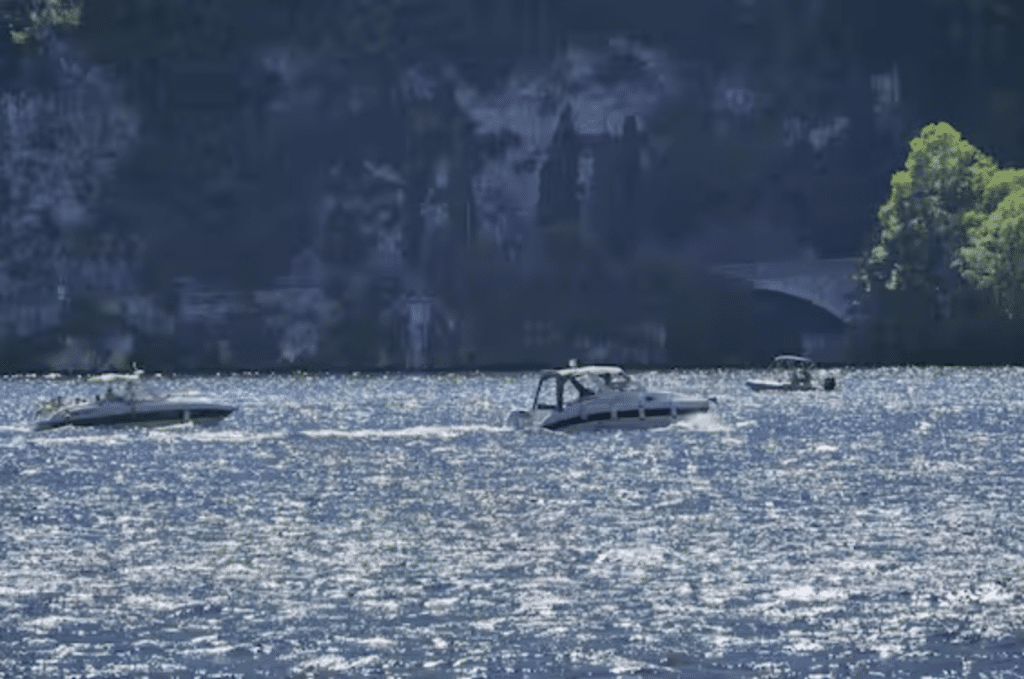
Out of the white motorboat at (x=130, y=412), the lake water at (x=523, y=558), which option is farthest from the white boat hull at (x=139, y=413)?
the lake water at (x=523, y=558)

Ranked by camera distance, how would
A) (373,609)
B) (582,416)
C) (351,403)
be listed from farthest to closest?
(351,403) < (582,416) < (373,609)

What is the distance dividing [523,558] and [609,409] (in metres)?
65.0

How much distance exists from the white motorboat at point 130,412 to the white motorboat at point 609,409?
666 inches

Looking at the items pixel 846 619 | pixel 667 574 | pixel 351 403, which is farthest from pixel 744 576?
pixel 351 403

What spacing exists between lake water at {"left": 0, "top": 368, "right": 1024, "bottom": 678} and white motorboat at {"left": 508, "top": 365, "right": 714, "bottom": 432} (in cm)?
482

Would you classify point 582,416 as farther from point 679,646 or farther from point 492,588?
point 679,646

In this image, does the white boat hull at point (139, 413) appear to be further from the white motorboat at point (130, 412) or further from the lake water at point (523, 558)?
the lake water at point (523, 558)

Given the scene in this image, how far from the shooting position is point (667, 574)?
82.8 metres

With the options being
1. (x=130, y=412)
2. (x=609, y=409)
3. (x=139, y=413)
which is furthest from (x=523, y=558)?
(x=130, y=412)

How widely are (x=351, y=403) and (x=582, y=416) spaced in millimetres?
48948

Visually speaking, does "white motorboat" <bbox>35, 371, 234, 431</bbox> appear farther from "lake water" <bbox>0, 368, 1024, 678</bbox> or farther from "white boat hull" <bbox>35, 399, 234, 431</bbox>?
"lake water" <bbox>0, 368, 1024, 678</bbox>

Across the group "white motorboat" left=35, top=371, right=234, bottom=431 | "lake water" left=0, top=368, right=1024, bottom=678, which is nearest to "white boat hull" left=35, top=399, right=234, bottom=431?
"white motorboat" left=35, top=371, right=234, bottom=431

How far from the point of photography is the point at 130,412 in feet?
541

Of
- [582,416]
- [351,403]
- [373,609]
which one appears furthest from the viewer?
[351,403]
